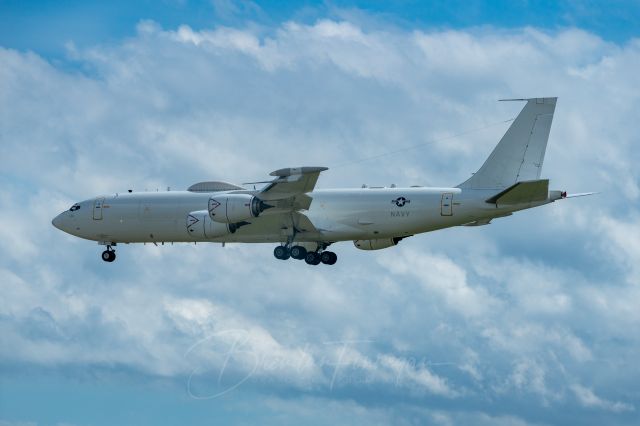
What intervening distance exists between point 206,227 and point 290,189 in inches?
213

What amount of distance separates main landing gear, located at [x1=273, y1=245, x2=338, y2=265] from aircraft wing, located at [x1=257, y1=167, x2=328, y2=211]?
232 centimetres

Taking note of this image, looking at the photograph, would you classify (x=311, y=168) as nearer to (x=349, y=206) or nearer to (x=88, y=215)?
(x=349, y=206)

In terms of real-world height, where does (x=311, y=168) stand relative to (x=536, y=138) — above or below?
below

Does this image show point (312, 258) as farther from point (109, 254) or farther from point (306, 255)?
point (109, 254)

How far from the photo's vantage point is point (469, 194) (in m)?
57.5

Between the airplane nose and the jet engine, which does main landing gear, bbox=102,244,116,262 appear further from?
the jet engine

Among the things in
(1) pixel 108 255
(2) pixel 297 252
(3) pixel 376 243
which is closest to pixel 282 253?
(2) pixel 297 252

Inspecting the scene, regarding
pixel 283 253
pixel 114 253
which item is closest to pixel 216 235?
pixel 283 253

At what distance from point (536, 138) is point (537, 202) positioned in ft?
14.2

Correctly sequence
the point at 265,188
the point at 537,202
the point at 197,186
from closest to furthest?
the point at 537,202 < the point at 265,188 < the point at 197,186

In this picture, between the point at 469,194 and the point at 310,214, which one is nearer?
the point at 469,194

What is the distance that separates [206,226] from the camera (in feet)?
202

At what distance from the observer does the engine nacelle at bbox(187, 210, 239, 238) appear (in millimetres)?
61625

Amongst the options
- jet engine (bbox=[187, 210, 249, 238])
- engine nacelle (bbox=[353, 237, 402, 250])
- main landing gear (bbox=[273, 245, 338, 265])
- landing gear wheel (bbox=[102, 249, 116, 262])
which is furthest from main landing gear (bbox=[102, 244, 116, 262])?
engine nacelle (bbox=[353, 237, 402, 250])
